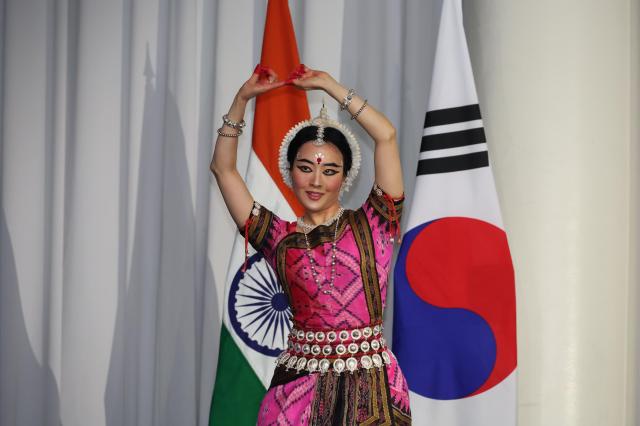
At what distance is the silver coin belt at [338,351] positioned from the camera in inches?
75.0

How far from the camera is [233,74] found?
3203 millimetres

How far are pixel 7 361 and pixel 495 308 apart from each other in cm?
219

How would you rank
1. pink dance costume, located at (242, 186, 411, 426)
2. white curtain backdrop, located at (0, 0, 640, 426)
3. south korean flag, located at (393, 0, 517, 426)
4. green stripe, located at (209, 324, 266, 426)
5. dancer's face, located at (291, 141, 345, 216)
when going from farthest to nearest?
white curtain backdrop, located at (0, 0, 640, 426) → green stripe, located at (209, 324, 266, 426) → south korean flag, located at (393, 0, 517, 426) → dancer's face, located at (291, 141, 345, 216) → pink dance costume, located at (242, 186, 411, 426)

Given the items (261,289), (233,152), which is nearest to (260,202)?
(261,289)

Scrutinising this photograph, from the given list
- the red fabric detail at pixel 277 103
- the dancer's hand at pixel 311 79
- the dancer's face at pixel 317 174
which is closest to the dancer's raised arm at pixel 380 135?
the dancer's hand at pixel 311 79

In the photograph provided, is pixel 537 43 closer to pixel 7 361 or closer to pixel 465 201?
pixel 465 201

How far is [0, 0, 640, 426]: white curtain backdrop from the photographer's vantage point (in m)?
3.09

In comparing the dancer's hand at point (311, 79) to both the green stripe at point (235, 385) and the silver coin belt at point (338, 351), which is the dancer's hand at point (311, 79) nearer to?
the silver coin belt at point (338, 351)

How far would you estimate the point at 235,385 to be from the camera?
2607mm

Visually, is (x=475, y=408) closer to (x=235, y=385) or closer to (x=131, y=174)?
(x=235, y=385)

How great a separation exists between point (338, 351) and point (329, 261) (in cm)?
22

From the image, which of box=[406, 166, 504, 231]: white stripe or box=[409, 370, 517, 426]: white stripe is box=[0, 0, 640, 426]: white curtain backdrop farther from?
box=[409, 370, 517, 426]: white stripe

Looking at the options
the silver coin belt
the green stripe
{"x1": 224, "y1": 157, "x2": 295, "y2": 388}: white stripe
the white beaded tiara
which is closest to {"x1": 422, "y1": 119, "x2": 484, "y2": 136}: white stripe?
the white beaded tiara

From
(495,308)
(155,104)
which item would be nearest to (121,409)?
(155,104)
